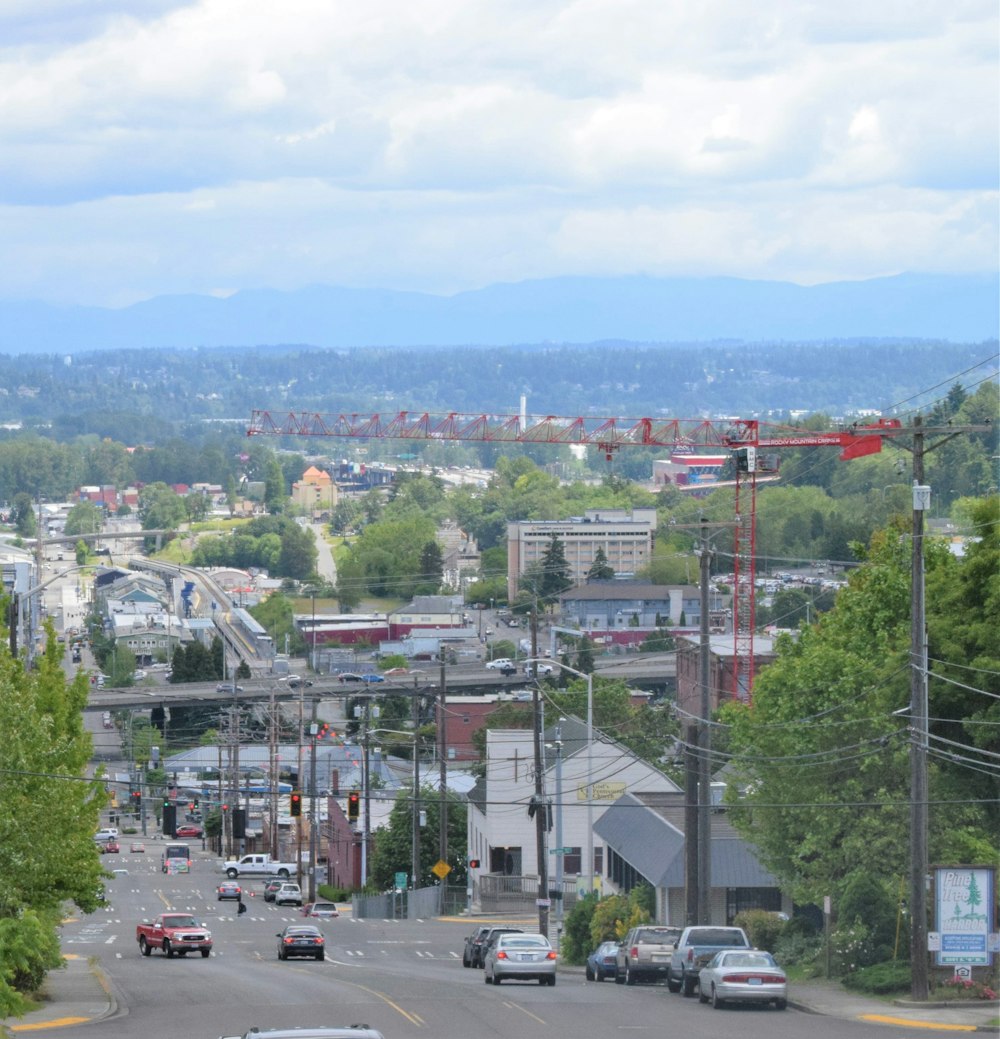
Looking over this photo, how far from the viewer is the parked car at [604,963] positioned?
172ft

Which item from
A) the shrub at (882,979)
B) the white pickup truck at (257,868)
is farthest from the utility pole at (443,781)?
the white pickup truck at (257,868)

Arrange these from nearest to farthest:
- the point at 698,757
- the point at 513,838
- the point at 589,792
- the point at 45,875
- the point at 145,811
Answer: the point at 45,875 < the point at 698,757 < the point at 589,792 < the point at 513,838 < the point at 145,811

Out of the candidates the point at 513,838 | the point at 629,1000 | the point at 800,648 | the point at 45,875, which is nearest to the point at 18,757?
the point at 45,875

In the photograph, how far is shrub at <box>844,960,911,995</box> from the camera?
44.8 m

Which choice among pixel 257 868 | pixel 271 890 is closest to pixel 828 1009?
pixel 271 890

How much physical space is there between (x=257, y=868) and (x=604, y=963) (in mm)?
76545

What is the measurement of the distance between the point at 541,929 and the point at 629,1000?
22.5 m

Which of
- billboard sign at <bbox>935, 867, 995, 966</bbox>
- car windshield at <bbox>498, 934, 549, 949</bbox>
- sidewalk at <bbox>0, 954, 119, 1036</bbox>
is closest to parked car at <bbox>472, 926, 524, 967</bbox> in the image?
car windshield at <bbox>498, 934, 549, 949</bbox>

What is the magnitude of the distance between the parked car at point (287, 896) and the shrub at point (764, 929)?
164 feet

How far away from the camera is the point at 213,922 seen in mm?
86062

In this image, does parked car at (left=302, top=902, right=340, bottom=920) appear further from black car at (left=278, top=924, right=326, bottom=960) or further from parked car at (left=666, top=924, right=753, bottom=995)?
parked car at (left=666, top=924, right=753, bottom=995)

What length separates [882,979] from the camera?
1788 inches

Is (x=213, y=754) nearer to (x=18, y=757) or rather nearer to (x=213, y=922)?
(x=213, y=922)

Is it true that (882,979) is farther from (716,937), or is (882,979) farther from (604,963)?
(604,963)
